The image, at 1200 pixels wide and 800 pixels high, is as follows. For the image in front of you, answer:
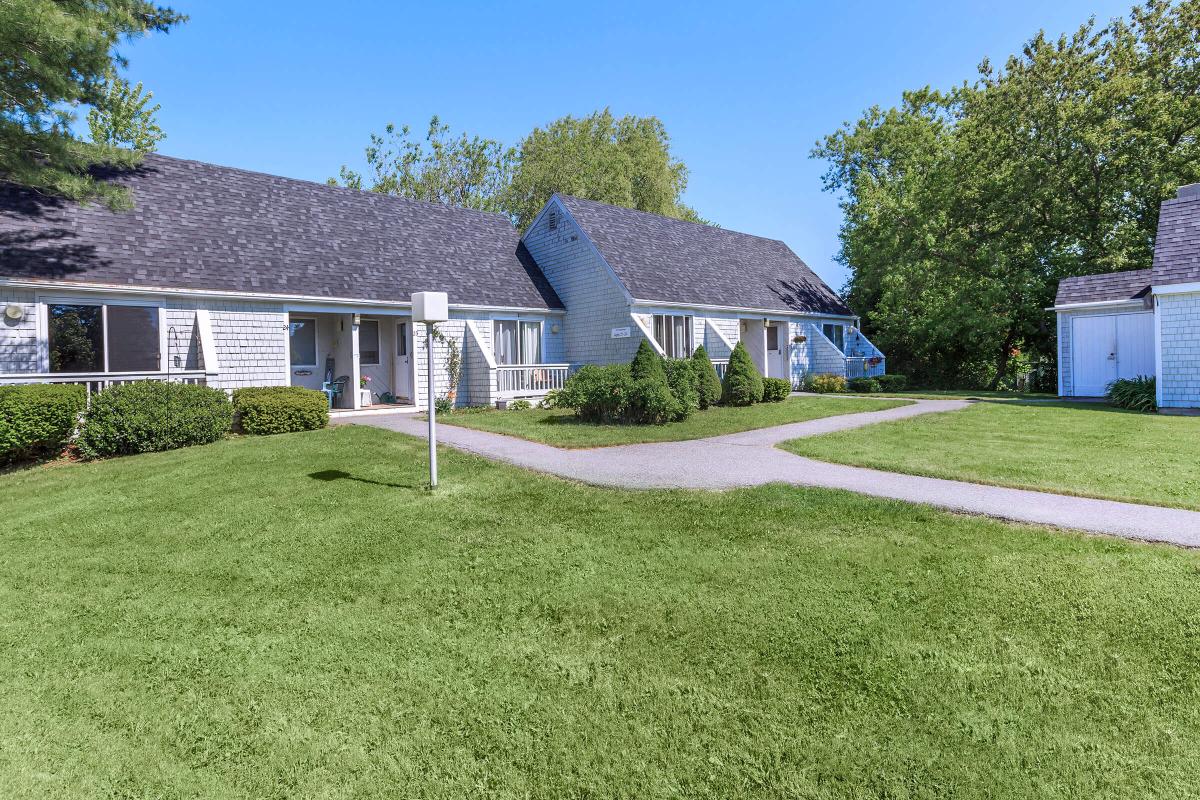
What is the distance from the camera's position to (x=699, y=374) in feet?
52.6

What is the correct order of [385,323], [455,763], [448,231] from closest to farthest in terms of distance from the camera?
1. [455,763]
2. [385,323]
3. [448,231]

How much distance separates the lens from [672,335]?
20.2 meters

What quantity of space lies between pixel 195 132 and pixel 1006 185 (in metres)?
32.7

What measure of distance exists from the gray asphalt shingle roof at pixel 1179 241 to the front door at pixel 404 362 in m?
19.6

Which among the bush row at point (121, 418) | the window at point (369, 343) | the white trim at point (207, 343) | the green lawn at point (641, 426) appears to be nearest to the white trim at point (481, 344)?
the green lawn at point (641, 426)

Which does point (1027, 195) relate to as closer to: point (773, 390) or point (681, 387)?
point (773, 390)

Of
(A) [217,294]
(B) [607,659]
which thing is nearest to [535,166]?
(A) [217,294]

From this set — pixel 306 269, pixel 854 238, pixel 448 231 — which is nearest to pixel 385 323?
pixel 306 269

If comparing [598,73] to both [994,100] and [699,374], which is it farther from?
[994,100]

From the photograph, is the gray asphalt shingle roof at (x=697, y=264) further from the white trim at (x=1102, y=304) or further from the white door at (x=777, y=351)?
the white trim at (x=1102, y=304)

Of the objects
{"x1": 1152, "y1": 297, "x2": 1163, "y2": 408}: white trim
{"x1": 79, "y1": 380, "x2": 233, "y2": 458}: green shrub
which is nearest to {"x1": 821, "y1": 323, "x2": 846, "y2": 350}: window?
{"x1": 1152, "y1": 297, "x2": 1163, "y2": 408}: white trim

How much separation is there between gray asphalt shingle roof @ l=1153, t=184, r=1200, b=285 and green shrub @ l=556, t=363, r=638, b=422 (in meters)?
14.1

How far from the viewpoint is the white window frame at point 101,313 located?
12.0m

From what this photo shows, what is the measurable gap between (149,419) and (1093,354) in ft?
82.4
